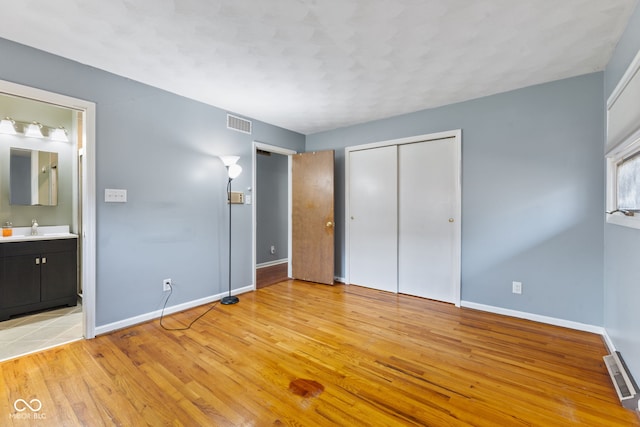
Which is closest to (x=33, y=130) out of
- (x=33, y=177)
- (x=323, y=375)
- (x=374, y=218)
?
(x=33, y=177)

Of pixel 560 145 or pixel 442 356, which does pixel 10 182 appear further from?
pixel 560 145

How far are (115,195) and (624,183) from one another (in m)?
4.19

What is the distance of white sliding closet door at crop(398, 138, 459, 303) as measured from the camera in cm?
331

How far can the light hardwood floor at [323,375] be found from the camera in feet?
5.02

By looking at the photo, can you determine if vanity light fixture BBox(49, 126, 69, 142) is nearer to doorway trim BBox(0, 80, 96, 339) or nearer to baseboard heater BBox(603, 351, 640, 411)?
doorway trim BBox(0, 80, 96, 339)

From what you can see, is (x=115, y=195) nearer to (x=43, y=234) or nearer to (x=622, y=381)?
(x=43, y=234)

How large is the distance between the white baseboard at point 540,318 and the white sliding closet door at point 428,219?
0.27 metres

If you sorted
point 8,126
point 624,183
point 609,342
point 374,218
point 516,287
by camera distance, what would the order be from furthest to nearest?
point 374,218
point 8,126
point 516,287
point 609,342
point 624,183

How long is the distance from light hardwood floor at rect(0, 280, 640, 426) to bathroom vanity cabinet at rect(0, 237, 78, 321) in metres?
1.18

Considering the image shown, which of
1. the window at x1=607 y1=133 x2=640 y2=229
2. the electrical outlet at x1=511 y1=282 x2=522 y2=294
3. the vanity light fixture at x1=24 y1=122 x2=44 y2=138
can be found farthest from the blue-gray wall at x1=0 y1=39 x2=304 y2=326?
the window at x1=607 y1=133 x2=640 y2=229

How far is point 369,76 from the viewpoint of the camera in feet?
8.56

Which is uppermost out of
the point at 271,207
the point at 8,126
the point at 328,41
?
the point at 328,41

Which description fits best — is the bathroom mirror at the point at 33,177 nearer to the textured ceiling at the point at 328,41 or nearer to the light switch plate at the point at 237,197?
the textured ceiling at the point at 328,41

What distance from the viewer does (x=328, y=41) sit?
2057 millimetres
